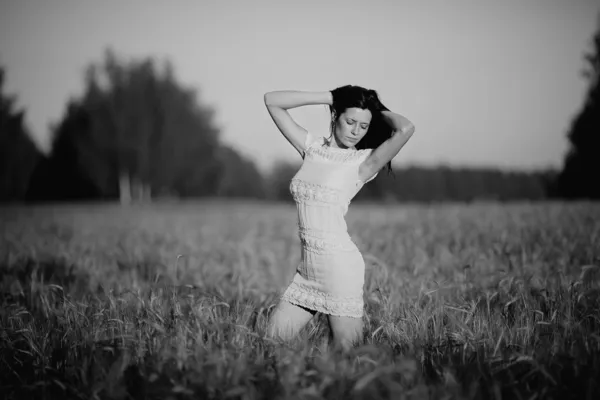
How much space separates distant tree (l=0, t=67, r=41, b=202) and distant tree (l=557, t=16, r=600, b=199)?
33.4 metres

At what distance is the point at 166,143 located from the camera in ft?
99.0

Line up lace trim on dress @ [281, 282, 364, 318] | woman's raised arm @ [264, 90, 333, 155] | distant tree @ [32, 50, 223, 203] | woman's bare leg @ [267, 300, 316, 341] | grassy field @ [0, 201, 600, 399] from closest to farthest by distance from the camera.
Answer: grassy field @ [0, 201, 600, 399]
lace trim on dress @ [281, 282, 364, 318]
woman's bare leg @ [267, 300, 316, 341]
woman's raised arm @ [264, 90, 333, 155]
distant tree @ [32, 50, 223, 203]

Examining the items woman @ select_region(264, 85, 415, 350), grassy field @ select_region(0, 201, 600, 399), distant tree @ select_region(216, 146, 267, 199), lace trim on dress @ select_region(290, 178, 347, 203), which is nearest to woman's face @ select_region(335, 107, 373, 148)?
woman @ select_region(264, 85, 415, 350)

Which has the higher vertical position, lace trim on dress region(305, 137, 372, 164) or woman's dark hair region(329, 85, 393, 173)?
woman's dark hair region(329, 85, 393, 173)

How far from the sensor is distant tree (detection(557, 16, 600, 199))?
23.6m

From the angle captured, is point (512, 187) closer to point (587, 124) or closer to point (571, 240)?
point (587, 124)

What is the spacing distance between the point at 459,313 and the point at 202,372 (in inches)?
84.0

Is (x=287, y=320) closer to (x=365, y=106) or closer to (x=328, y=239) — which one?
(x=328, y=239)

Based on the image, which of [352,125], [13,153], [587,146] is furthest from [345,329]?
[13,153]

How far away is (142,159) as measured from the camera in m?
29.5

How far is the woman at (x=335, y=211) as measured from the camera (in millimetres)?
2852

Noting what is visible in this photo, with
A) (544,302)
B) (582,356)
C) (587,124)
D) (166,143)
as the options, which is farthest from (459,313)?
(166,143)

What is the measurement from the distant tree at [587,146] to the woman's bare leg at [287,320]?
2540 centimetres

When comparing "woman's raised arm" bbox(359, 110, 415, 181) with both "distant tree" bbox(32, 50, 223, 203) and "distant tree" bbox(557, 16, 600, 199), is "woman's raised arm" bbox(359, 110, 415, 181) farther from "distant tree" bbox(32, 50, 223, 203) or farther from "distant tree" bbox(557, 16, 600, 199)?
"distant tree" bbox(32, 50, 223, 203)
